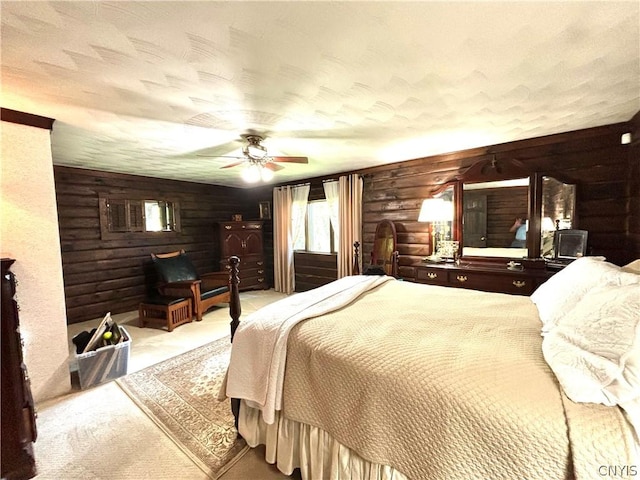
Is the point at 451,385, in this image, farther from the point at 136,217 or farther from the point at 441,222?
the point at 136,217

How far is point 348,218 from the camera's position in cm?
443

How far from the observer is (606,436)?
2.59ft

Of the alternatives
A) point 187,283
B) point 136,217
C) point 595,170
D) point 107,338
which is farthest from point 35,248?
point 595,170

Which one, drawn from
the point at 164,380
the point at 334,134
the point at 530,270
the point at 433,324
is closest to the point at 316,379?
the point at 433,324

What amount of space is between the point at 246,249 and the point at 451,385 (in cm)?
480

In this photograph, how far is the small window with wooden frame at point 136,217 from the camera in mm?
4125

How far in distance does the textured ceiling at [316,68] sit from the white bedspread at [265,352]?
140 cm

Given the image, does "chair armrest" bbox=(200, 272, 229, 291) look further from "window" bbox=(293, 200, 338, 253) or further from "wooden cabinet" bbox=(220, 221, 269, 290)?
"window" bbox=(293, 200, 338, 253)

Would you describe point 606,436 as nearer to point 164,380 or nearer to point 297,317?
point 297,317

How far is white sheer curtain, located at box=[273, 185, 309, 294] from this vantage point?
5.22 meters

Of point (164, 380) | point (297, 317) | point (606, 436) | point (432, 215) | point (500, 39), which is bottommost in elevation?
point (164, 380)

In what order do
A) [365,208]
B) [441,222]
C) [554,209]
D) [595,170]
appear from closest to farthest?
[595,170] → [554,209] → [441,222] → [365,208]

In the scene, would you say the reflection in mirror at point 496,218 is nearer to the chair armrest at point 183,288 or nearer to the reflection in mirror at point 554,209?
the reflection in mirror at point 554,209

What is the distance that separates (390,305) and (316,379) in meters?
0.80
